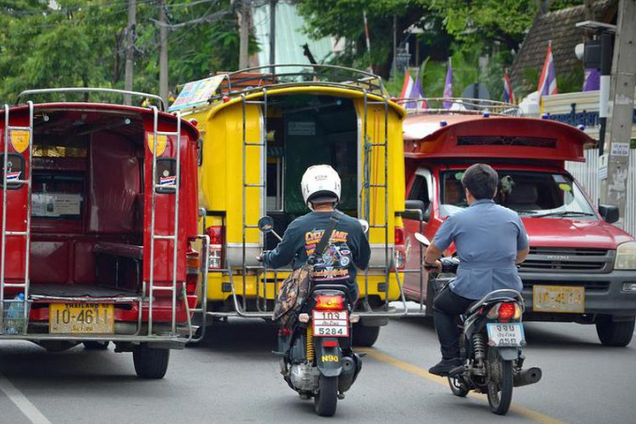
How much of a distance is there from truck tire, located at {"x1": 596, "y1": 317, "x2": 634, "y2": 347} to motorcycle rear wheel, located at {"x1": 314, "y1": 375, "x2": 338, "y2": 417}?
564 centimetres

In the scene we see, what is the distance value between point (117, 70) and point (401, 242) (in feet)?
123

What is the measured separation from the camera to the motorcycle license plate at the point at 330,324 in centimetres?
911

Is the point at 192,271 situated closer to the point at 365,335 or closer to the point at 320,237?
the point at 320,237

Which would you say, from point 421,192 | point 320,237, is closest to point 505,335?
point 320,237

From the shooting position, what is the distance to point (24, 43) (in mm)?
44625

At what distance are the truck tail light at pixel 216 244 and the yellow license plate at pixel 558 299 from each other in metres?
3.20

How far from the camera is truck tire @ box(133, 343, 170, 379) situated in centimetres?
1094

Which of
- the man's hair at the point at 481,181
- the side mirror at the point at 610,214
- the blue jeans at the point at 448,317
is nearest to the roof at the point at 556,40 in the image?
the side mirror at the point at 610,214

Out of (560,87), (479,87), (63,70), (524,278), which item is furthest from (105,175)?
(63,70)

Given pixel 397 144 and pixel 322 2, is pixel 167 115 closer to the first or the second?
pixel 397 144

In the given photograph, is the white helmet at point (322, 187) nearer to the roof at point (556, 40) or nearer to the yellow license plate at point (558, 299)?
the yellow license plate at point (558, 299)

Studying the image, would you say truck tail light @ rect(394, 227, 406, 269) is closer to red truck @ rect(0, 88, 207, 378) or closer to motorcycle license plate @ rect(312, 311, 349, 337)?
red truck @ rect(0, 88, 207, 378)

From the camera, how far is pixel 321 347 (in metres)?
9.11

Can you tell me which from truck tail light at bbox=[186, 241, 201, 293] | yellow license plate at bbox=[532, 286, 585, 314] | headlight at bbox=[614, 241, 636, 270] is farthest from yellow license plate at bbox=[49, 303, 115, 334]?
headlight at bbox=[614, 241, 636, 270]
